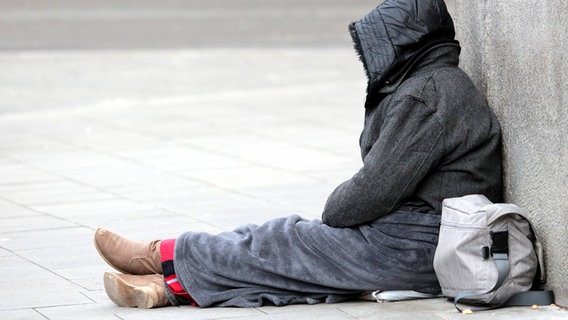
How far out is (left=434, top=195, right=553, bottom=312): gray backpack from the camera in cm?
425

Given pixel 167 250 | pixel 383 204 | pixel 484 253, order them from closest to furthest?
pixel 484 253 → pixel 383 204 → pixel 167 250

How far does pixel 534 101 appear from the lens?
4484 mm

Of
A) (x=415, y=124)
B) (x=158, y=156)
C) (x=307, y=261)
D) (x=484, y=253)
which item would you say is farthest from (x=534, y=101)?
(x=158, y=156)

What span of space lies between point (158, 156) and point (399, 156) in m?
4.18

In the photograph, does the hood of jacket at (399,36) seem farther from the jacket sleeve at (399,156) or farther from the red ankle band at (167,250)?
the red ankle band at (167,250)

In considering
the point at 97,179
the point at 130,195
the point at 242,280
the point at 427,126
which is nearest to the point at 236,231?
the point at 242,280

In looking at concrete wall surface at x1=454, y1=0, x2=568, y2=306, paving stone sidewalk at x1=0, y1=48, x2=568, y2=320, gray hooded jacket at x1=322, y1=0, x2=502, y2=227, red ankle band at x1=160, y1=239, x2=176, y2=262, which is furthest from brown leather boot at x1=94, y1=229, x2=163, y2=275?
concrete wall surface at x1=454, y1=0, x2=568, y2=306

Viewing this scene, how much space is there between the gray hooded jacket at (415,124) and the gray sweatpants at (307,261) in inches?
2.9

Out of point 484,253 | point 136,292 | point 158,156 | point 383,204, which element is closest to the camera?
point 484,253

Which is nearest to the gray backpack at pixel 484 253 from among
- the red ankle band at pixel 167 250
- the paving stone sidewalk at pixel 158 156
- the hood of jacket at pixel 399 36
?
the paving stone sidewalk at pixel 158 156

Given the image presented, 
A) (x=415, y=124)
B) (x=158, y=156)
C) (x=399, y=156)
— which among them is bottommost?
(x=158, y=156)

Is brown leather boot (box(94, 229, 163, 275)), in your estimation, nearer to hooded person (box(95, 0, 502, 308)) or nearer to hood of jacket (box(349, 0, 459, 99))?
hooded person (box(95, 0, 502, 308))

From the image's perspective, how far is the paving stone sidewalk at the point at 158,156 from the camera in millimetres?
4855

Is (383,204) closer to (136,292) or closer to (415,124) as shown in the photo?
(415,124)
